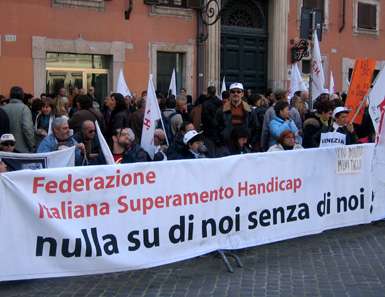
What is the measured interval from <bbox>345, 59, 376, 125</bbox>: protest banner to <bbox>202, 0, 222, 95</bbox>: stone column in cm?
946

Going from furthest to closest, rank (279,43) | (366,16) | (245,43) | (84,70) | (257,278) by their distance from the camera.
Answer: (366,16) < (279,43) < (245,43) < (84,70) < (257,278)

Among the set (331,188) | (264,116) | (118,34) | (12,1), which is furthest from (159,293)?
(118,34)

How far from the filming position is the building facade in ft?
51.2

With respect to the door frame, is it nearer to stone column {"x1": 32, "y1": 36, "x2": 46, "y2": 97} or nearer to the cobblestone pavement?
stone column {"x1": 32, "y1": 36, "x2": 46, "y2": 97}

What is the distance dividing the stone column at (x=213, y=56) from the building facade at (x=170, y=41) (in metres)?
0.03

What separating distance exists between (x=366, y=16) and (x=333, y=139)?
54.9ft

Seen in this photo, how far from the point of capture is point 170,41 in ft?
59.9

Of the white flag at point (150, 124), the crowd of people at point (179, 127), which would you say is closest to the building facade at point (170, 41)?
the crowd of people at point (179, 127)

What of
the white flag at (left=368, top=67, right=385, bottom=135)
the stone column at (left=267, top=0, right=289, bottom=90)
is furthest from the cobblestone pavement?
the stone column at (left=267, top=0, right=289, bottom=90)

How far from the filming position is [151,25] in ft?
58.5

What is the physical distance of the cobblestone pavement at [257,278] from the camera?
5.90 meters

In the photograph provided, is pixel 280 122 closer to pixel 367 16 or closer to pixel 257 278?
pixel 257 278

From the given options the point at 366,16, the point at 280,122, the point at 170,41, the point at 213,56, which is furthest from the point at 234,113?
the point at 366,16

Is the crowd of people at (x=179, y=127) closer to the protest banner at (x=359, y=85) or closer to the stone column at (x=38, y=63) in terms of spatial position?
the protest banner at (x=359, y=85)
